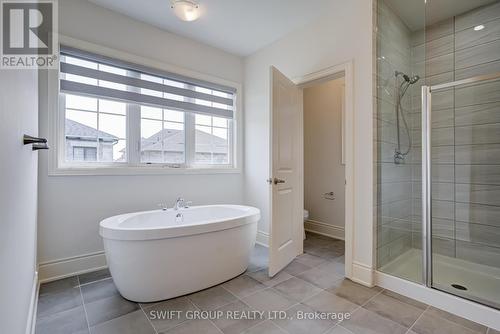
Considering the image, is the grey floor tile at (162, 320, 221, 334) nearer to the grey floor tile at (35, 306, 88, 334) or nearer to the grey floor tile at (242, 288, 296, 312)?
the grey floor tile at (242, 288, 296, 312)

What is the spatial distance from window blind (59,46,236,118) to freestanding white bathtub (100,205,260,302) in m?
1.31

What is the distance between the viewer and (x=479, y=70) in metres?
2.27

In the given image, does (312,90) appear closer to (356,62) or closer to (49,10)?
(356,62)

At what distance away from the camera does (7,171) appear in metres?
0.85

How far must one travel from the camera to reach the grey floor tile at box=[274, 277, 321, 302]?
1.94 m

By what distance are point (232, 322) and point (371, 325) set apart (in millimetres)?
911

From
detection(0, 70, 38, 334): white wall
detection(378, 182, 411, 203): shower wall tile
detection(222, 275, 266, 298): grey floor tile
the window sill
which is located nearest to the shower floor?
detection(378, 182, 411, 203): shower wall tile

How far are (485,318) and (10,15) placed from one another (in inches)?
117

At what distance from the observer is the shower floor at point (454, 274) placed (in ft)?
5.89

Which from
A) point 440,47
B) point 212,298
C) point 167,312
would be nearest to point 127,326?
point 167,312

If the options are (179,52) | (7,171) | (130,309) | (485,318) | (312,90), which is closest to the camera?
(7,171)

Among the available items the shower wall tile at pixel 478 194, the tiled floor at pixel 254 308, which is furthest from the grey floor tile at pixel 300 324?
the shower wall tile at pixel 478 194

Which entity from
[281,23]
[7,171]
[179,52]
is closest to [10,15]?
[7,171]

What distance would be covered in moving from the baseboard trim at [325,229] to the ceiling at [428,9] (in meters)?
2.63
